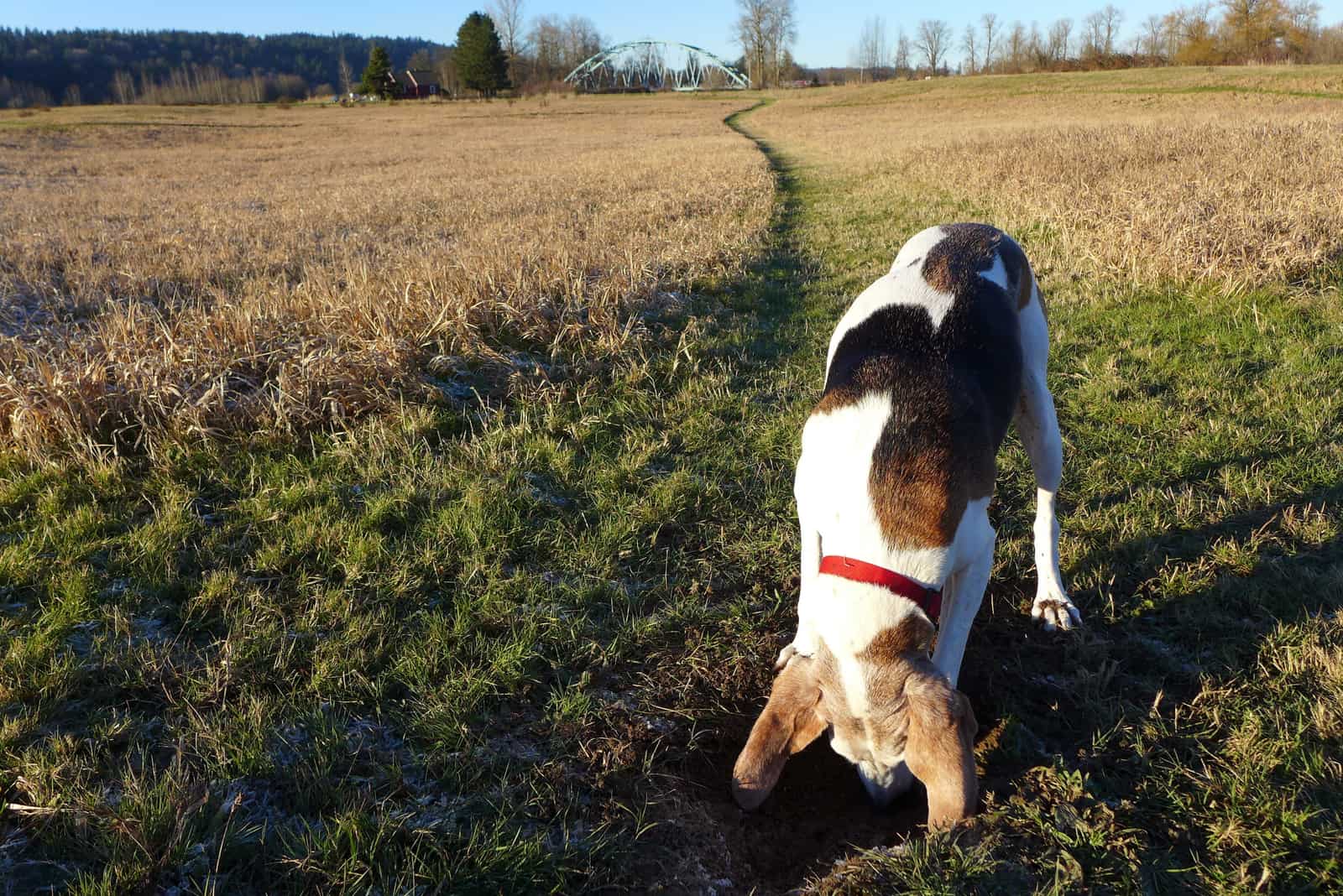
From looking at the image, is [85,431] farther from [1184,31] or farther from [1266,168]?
[1184,31]

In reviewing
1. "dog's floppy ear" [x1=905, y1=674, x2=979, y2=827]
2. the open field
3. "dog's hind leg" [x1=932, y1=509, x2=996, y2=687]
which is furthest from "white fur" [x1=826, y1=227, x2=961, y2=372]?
"dog's floppy ear" [x1=905, y1=674, x2=979, y2=827]

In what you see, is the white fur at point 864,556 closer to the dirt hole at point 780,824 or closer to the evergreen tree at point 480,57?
the dirt hole at point 780,824

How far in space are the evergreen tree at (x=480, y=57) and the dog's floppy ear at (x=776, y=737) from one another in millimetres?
84448

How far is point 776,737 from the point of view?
2.36m

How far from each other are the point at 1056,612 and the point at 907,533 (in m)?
1.36

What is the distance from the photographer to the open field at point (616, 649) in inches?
92.9

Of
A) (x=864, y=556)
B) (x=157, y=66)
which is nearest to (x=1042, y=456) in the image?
(x=864, y=556)

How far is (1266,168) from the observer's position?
36.8 feet

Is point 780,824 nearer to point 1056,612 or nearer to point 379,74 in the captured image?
point 1056,612

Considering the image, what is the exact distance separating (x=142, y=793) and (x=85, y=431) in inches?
124

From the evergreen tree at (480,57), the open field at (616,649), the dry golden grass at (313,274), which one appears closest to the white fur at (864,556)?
the open field at (616,649)

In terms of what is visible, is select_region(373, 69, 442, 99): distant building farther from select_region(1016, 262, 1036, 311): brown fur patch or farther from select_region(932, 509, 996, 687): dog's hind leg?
select_region(932, 509, 996, 687): dog's hind leg

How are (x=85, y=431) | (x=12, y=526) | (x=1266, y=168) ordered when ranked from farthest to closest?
(x=1266, y=168)
(x=85, y=431)
(x=12, y=526)

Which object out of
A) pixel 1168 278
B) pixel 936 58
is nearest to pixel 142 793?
pixel 1168 278
